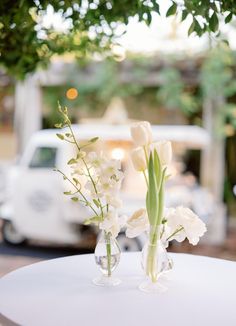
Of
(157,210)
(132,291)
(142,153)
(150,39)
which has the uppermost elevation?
(150,39)

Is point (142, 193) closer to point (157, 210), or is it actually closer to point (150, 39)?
point (150, 39)

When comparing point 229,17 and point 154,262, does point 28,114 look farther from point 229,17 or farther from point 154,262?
point 154,262

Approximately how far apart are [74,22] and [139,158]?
86 cm

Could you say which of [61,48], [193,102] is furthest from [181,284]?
[193,102]

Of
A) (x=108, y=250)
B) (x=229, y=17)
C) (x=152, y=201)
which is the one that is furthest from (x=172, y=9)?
(x=108, y=250)

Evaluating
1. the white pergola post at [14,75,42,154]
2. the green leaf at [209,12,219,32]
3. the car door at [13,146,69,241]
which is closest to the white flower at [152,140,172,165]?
the green leaf at [209,12,219,32]

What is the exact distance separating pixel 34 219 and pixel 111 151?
118cm

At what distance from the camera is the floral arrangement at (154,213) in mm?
1596

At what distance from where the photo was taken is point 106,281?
1.65m

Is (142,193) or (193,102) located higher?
(193,102)

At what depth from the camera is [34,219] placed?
17.7ft

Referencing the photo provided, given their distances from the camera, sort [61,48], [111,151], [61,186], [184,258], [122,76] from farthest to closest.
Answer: [122,76] < [111,151] < [61,186] < [61,48] < [184,258]

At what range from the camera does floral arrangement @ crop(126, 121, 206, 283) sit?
1.60 m

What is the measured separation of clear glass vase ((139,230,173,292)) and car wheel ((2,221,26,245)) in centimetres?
439
